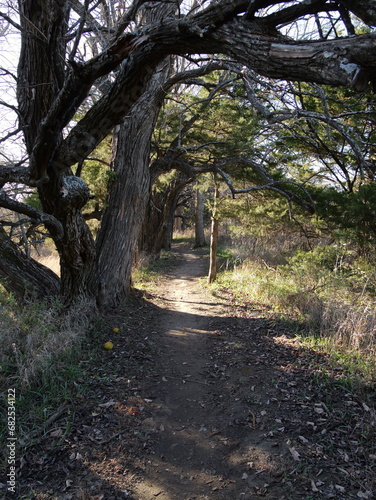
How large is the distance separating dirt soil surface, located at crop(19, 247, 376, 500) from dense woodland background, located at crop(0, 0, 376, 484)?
0.71 metres

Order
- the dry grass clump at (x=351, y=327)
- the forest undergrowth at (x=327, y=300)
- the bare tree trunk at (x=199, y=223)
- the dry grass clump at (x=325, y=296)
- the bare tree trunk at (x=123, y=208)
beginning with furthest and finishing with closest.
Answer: the bare tree trunk at (x=199, y=223)
the bare tree trunk at (x=123, y=208)
the dry grass clump at (x=325, y=296)
the dry grass clump at (x=351, y=327)
the forest undergrowth at (x=327, y=300)

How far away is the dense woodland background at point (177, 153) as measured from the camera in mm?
2699

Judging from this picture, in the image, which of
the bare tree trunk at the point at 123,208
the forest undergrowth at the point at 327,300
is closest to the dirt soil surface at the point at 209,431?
the forest undergrowth at the point at 327,300

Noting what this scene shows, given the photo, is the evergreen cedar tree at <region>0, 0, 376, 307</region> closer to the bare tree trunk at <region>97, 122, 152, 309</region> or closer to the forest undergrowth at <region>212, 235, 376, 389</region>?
the bare tree trunk at <region>97, 122, 152, 309</region>

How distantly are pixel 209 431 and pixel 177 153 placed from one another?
5925 millimetres

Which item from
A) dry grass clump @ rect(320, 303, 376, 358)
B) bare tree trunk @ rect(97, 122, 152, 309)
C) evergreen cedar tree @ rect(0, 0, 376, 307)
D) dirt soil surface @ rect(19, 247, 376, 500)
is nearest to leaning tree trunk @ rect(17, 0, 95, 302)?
evergreen cedar tree @ rect(0, 0, 376, 307)

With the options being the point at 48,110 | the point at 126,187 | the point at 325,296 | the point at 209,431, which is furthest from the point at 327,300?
the point at 48,110

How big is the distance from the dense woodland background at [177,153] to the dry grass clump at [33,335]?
0.02 m

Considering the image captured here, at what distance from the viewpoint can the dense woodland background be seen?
2699 millimetres

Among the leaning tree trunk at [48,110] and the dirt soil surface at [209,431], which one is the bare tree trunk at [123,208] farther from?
the dirt soil surface at [209,431]

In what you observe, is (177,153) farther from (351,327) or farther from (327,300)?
(351,327)

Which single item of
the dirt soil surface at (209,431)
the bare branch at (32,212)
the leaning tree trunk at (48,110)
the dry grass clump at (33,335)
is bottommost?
the dirt soil surface at (209,431)

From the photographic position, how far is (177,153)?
7582 millimetres

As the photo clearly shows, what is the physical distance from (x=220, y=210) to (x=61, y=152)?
18.7 feet
